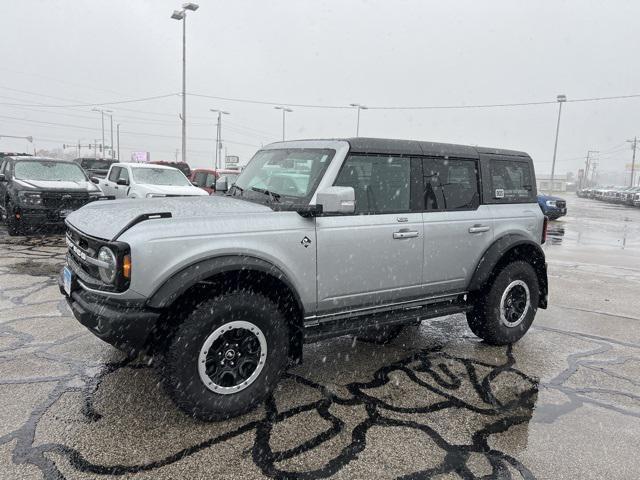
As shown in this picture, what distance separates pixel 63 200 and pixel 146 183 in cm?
246

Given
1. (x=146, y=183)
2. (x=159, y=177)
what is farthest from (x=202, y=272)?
(x=159, y=177)

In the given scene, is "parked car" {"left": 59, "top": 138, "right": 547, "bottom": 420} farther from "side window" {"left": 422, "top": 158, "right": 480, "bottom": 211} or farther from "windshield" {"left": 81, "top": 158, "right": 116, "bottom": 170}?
"windshield" {"left": 81, "top": 158, "right": 116, "bottom": 170}

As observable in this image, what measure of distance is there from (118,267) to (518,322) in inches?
148

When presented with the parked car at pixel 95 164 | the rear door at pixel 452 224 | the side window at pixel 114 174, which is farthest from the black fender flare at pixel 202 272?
the parked car at pixel 95 164

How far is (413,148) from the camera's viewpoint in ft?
13.4

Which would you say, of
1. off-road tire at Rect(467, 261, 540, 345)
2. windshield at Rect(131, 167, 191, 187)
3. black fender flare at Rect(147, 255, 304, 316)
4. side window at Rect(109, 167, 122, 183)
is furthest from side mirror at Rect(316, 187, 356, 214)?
side window at Rect(109, 167, 122, 183)

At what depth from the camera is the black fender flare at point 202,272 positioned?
9.10ft

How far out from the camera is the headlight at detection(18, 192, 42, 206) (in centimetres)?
905

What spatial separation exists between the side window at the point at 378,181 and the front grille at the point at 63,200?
759 centimetres

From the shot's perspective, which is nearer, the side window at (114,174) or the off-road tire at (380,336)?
the off-road tire at (380,336)

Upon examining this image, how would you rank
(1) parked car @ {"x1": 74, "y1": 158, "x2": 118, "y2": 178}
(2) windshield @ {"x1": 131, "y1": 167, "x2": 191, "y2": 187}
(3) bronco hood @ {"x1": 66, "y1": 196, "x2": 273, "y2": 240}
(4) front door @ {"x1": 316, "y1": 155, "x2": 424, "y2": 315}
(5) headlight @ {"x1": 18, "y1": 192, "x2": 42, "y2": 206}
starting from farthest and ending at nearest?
(1) parked car @ {"x1": 74, "y1": 158, "x2": 118, "y2": 178} → (2) windshield @ {"x1": 131, "y1": 167, "x2": 191, "y2": 187} → (5) headlight @ {"x1": 18, "y1": 192, "x2": 42, "y2": 206} → (4) front door @ {"x1": 316, "y1": 155, "x2": 424, "y2": 315} → (3) bronco hood @ {"x1": 66, "y1": 196, "x2": 273, "y2": 240}

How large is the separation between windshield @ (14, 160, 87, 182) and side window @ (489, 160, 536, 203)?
29.7 feet

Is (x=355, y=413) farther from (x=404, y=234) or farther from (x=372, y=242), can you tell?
(x=404, y=234)

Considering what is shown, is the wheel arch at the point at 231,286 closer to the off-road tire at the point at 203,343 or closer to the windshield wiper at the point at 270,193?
the off-road tire at the point at 203,343
